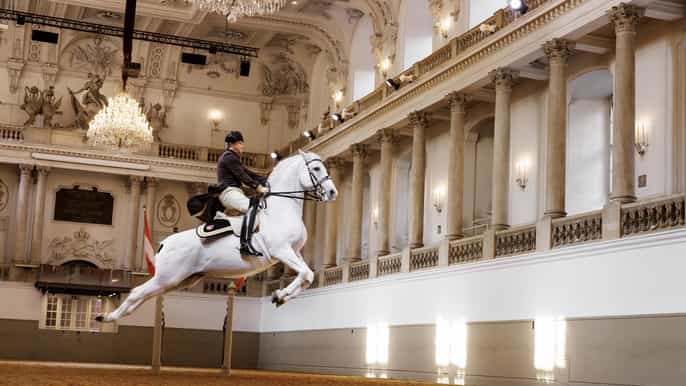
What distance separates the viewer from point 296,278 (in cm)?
1077

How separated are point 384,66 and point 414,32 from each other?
1.63 meters

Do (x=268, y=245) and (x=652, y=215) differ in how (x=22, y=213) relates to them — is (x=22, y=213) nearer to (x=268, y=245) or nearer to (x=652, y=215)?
(x=652, y=215)

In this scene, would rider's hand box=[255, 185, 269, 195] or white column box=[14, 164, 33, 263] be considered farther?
white column box=[14, 164, 33, 263]

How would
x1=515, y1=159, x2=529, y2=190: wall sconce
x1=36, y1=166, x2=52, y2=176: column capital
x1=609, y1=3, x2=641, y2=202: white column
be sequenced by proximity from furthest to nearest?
x1=36, y1=166, x2=52, y2=176: column capital → x1=515, y1=159, x2=529, y2=190: wall sconce → x1=609, y1=3, x2=641, y2=202: white column

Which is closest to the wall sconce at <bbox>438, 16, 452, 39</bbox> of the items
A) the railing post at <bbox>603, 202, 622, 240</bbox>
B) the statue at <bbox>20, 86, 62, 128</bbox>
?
the railing post at <bbox>603, 202, 622, 240</bbox>

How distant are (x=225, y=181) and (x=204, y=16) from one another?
22932 mm

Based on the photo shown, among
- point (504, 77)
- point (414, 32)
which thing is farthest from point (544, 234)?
point (414, 32)

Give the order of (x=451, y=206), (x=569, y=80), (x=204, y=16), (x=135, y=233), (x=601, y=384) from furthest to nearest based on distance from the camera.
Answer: (x=135, y=233) < (x=204, y=16) < (x=451, y=206) < (x=569, y=80) < (x=601, y=384)

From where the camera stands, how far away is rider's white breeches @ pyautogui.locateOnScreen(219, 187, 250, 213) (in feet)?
37.3

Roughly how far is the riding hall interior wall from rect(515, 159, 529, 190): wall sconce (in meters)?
15.5

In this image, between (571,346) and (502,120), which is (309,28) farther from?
(571,346)

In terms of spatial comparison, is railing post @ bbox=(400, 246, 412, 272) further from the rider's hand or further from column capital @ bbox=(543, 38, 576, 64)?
the rider's hand

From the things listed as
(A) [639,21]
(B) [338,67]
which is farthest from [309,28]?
(A) [639,21]

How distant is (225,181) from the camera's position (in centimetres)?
1161
